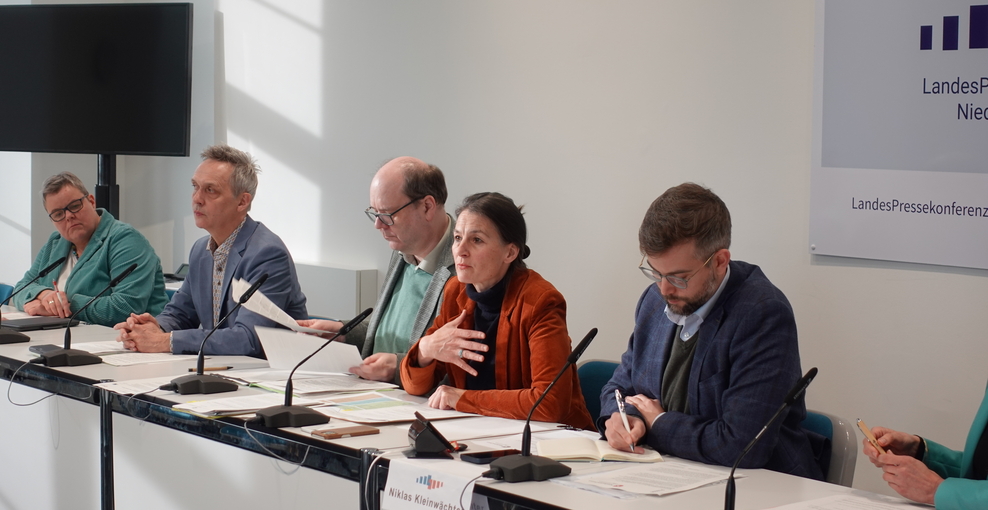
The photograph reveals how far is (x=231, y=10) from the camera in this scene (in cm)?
543

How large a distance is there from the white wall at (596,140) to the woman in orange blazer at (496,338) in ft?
3.75

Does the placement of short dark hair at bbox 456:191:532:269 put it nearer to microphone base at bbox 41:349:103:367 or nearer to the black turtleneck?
the black turtleneck

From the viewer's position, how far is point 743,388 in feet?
6.45

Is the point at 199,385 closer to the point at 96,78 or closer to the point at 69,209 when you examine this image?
the point at 69,209

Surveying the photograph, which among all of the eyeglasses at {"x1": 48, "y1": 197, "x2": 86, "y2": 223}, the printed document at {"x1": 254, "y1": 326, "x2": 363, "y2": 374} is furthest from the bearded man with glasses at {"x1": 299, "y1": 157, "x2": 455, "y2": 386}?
the eyeglasses at {"x1": 48, "y1": 197, "x2": 86, "y2": 223}

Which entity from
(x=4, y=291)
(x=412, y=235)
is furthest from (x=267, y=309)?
(x=4, y=291)

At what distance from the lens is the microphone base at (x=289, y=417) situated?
217 cm

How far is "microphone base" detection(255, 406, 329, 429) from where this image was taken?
2.17 meters

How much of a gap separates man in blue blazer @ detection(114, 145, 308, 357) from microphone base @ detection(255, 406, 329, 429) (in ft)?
3.49

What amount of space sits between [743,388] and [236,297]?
179 centimetres

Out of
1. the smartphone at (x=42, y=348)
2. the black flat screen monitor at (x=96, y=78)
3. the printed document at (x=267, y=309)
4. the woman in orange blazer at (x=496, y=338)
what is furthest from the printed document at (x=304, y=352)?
the black flat screen monitor at (x=96, y=78)

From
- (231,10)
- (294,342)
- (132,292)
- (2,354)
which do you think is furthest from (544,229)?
(231,10)

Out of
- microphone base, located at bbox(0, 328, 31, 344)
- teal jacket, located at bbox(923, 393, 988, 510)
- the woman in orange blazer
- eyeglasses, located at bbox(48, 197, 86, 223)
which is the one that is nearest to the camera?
teal jacket, located at bbox(923, 393, 988, 510)

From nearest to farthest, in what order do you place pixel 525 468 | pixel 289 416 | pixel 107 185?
1. pixel 525 468
2. pixel 289 416
3. pixel 107 185
